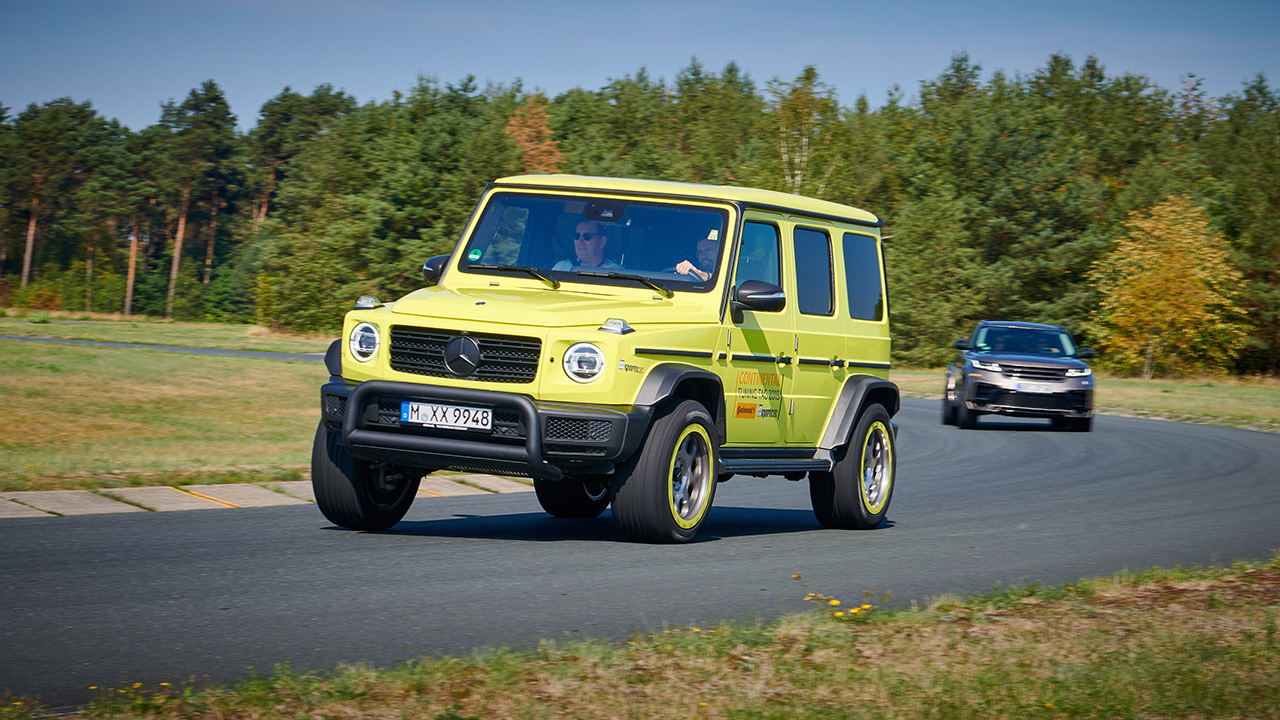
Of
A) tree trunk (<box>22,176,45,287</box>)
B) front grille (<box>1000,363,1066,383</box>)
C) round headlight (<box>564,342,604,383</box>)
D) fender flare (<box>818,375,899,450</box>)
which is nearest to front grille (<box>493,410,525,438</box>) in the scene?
round headlight (<box>564,342,604,383</box>)

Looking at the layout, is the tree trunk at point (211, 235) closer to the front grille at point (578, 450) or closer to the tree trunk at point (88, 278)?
the tree trunk at point (88, 278)

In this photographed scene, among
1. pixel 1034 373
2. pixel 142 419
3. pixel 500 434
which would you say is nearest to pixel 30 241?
pixel 142 419

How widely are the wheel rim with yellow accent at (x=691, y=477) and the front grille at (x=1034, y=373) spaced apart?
15952 millimetres

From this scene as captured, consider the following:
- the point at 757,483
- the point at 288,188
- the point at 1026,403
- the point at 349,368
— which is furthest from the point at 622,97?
the point at 349,368

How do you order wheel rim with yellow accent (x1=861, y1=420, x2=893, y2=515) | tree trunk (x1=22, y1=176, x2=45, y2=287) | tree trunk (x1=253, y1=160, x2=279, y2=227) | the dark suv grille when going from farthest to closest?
tree trunk (x1=253, y1=160, x2=279, y2=227) → tree trunk (x1=22, y1=176, x2=45, y2=287) → wheel rim with yellow accent (x1=861, y1=420, x2=893, y2=515) → the dark suv grille

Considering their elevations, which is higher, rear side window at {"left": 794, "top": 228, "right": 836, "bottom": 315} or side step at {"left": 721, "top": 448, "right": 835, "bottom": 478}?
rear side window at {"left": 794, "top": 228, "right": 836, "bottom": 315}

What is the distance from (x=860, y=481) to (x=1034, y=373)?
14.3m

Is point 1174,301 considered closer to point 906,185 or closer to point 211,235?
point 906,185

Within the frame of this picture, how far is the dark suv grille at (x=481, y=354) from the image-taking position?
309 inches

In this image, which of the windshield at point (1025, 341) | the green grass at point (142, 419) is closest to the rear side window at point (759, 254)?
the green grass at point (142, 419)

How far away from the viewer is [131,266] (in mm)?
113812

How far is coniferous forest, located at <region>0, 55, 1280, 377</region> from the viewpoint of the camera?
60.4 metres

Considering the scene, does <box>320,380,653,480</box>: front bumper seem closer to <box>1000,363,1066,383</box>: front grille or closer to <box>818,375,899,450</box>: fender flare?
<box>818,375,899,450</box>: fender flare

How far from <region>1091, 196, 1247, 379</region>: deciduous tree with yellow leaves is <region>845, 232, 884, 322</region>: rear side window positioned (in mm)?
48464
